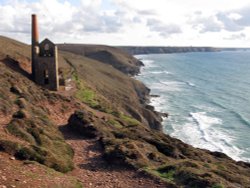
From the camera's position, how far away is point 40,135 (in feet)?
78.2

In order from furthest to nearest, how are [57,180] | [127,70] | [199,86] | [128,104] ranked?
[127,70], [199,86], [128,104], [57,180]

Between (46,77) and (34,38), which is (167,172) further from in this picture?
(34,38)

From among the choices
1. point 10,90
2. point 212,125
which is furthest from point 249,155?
point 10,90

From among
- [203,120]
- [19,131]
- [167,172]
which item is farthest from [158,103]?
[167,172]

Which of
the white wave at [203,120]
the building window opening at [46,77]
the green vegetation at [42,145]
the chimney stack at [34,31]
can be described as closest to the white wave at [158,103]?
the white wave at [203,120]

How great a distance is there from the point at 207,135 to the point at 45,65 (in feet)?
87.0

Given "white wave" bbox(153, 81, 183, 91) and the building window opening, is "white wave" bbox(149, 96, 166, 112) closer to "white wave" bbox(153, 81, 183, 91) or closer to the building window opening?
"white wave" bbox(153, 81, 183, 91)

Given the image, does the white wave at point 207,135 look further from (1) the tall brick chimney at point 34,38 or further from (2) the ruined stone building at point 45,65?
(1) the tall brick chimney at point 34,38

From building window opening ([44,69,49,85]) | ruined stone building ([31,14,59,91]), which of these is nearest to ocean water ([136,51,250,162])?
ruined stone building ([31,14,59,91])

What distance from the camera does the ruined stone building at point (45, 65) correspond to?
45.2 metres

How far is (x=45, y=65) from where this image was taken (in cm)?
4550

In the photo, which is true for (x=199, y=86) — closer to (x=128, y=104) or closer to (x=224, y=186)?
(x=128, y=104)

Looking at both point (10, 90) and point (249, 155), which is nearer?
point (10, 90)

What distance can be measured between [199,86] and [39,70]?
7382 cm
